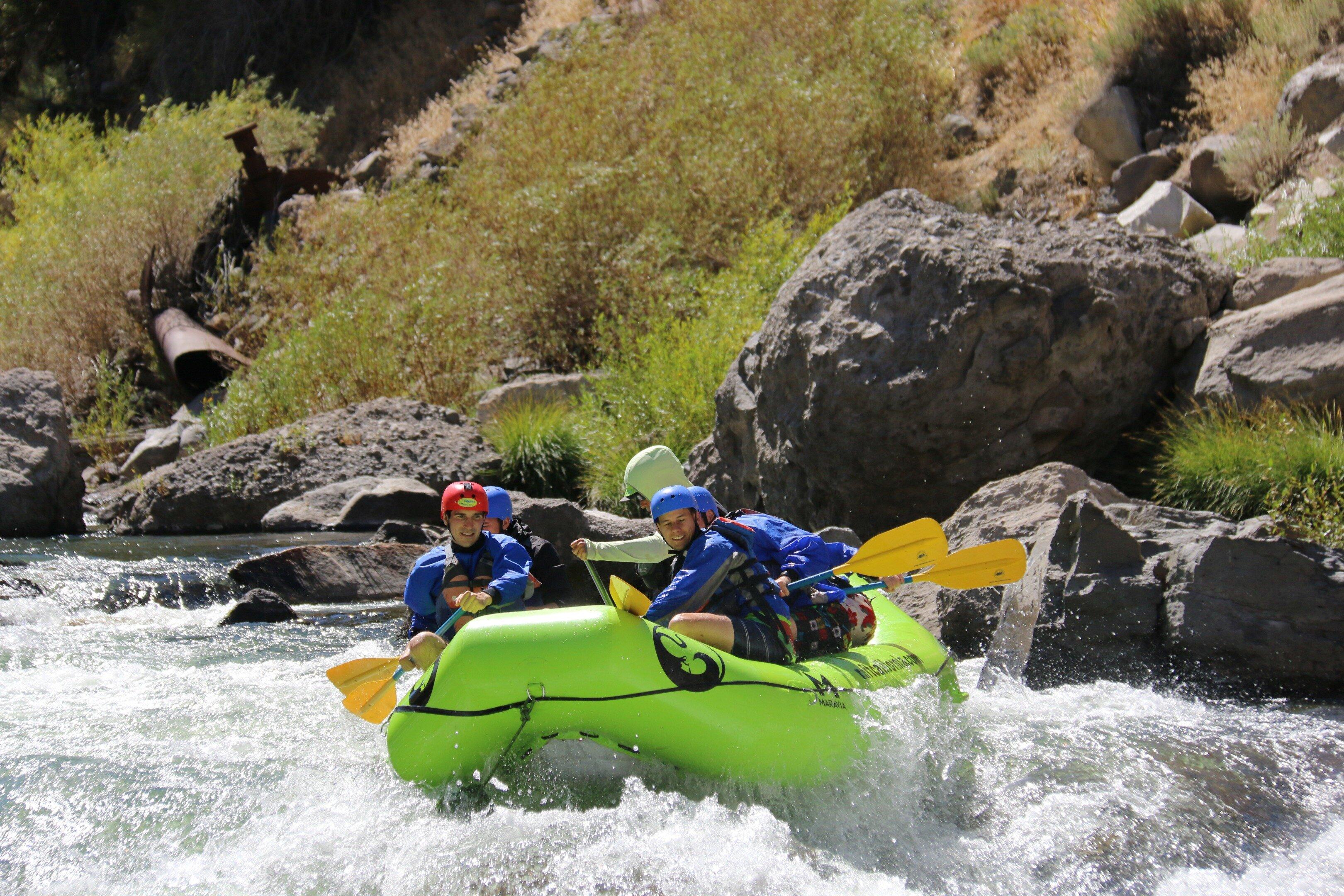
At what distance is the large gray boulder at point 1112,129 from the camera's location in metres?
10.4

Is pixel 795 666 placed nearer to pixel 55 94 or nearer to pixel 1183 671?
pixel 1183 671

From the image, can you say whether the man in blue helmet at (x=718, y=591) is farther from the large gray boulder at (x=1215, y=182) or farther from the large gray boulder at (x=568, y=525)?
the large gray boulder at (x=1215, y=182)

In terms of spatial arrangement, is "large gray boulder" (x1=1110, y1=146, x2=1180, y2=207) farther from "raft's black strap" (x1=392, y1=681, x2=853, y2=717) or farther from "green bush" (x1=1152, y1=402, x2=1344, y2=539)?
"raft's black strap" (x1=392, y1=681, x2=853, y2=717)

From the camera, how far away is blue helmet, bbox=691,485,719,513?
140 inches

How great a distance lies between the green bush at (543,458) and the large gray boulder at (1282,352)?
477cm

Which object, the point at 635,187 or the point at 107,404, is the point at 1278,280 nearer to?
the point at 635,187

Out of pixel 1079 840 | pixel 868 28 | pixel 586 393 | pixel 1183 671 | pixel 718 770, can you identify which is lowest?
pixel 586 393

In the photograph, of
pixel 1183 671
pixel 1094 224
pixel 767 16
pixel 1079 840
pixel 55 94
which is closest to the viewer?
pixel 1079 840

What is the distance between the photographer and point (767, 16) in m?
12.9

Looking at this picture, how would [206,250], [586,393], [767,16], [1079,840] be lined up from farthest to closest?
1. [206,250]
2. [767,16]
3. [586,393]
4. [1079,840]

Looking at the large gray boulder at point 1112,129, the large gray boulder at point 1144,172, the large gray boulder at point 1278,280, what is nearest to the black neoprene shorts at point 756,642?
the large gray boulder at point 1278,280

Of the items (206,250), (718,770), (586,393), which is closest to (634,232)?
(586,393)

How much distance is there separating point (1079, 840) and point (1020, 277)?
3.39 meters

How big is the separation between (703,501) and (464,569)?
3.77 ft
